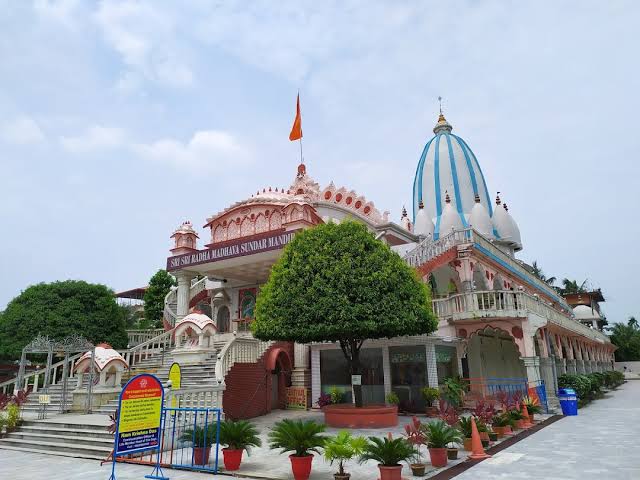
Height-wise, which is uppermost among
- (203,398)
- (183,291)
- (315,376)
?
(183,291)

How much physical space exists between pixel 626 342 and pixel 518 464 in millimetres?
64148

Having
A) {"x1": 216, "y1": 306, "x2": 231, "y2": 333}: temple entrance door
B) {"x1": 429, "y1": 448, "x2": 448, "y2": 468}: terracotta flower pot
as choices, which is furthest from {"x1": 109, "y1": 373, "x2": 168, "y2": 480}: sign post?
{"x1": 216, "y1": 306, "x2": 231, "y2": 333}: temple entrance door

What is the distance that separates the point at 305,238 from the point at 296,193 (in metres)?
13.0

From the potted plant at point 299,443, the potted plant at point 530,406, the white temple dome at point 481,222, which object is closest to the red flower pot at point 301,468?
the potted plant at point 299,443

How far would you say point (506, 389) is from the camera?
1862cm

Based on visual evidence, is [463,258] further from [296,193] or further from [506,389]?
[296,193]

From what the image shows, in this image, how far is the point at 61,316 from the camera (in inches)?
1091

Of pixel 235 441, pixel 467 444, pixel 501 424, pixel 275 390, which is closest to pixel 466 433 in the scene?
pixel 467 444

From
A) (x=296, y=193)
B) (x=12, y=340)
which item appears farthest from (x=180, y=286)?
(x=12, y=340)

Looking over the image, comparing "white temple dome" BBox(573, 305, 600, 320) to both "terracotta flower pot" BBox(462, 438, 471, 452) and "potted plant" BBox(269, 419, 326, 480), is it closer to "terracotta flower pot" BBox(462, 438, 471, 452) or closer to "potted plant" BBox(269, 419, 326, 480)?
"terracotta flower pot" BBox(462, 438, 471, 452)

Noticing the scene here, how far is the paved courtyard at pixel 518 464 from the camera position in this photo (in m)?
8.15

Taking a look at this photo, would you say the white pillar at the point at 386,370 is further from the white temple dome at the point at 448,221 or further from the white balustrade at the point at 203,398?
the white temple dome at the point at 448,221

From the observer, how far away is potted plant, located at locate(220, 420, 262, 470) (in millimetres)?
8922

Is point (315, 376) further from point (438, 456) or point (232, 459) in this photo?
point (438, 456)
